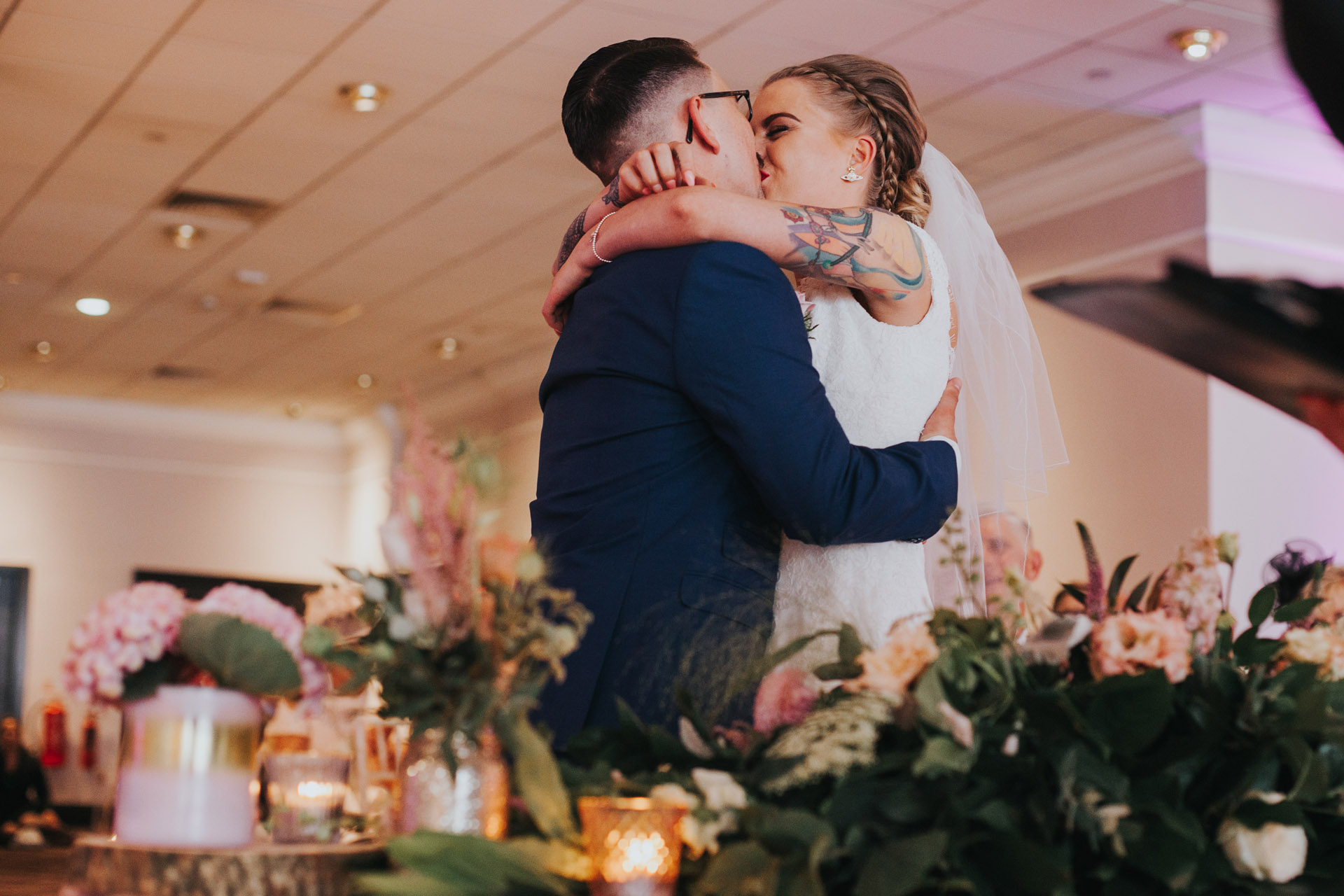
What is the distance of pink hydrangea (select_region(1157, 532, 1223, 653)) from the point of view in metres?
1.39

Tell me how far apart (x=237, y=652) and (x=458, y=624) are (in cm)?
19

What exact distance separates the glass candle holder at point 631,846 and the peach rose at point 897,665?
8.4 inches

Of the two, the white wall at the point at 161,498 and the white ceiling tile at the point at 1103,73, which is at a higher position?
the white ceiling tile at the point at 1103,73

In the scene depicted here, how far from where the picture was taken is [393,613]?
108 centimetres

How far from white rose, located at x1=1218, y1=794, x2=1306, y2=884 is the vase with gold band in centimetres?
83

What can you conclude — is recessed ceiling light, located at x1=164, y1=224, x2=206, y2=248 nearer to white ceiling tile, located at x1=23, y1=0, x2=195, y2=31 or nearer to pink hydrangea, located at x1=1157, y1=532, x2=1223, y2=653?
white ceiling tile, located at x1=23, y1=0, x2=195, y2=31

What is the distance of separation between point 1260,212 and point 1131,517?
1345 millimetres

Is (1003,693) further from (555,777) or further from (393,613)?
(393,613)

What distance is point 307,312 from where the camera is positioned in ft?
29.1

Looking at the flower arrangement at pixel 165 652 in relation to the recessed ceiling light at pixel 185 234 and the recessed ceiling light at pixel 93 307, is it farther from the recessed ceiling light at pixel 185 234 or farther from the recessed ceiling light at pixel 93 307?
the recessed ceiling light at pixel 93 307

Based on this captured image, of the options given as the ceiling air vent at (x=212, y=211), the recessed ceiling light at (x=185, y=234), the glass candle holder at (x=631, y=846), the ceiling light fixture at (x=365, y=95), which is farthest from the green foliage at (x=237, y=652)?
the recessed ceiling light at (x=185, y=234)

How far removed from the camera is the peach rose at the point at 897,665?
1.18 m

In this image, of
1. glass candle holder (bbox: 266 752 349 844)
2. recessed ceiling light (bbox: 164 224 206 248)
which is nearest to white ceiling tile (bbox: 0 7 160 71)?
recessed ceiling light (bbox: 164 224 206 248)

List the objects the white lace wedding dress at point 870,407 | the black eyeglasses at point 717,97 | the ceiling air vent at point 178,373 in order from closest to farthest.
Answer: the white lace wedding dress at point 870,407 → the black eyeglasses at point 717,97 → the ceiling air vent at point 178,373
